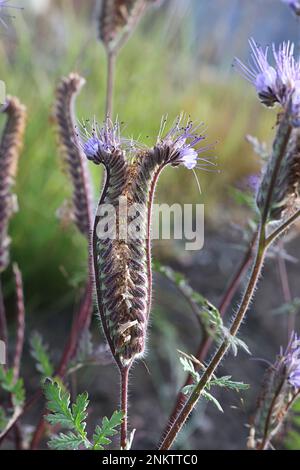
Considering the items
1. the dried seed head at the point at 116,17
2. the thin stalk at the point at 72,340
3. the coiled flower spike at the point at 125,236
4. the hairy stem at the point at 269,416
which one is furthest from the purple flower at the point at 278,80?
the dried seed head at the point at 116,17

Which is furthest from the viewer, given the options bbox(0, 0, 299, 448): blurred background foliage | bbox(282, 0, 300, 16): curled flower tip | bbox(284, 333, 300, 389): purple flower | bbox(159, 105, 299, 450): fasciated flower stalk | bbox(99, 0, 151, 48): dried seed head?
bbox(0, 0, 299, 448): blurred background foliage

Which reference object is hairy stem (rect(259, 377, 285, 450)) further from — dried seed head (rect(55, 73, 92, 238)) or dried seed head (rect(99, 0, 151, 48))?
dried seed head (rect(99, 0, 151, 48))

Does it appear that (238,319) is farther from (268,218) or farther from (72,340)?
(72,340)

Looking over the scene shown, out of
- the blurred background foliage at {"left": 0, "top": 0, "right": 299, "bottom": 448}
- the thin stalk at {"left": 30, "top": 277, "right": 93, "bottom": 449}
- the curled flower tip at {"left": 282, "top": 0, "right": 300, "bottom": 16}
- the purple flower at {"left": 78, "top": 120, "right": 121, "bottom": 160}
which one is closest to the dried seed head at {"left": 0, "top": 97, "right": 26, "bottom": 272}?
the blurred background foliage at {"left": 0, "top": 0, "right": 299, "bottom": 448}

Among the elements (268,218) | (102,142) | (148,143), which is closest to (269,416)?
(268,218)

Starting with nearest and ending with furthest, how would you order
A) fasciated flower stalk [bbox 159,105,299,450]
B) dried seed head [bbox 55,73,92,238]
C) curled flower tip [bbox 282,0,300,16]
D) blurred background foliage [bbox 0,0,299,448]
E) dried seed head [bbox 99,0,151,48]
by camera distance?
fasciated flower stalk [bbox 159,105,299,450], curled flower tip [bbox 282,0,300,16], dried seed head [bbox 55,73,92,238], dried seed head [bbox 99,0,151,48], blurred background foliage [bbox 0,0,299,448]

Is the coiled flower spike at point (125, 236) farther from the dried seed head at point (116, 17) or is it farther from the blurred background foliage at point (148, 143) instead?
the dried seed head at point (116, 17)

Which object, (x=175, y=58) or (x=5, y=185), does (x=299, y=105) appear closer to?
(x=5, y=185)
